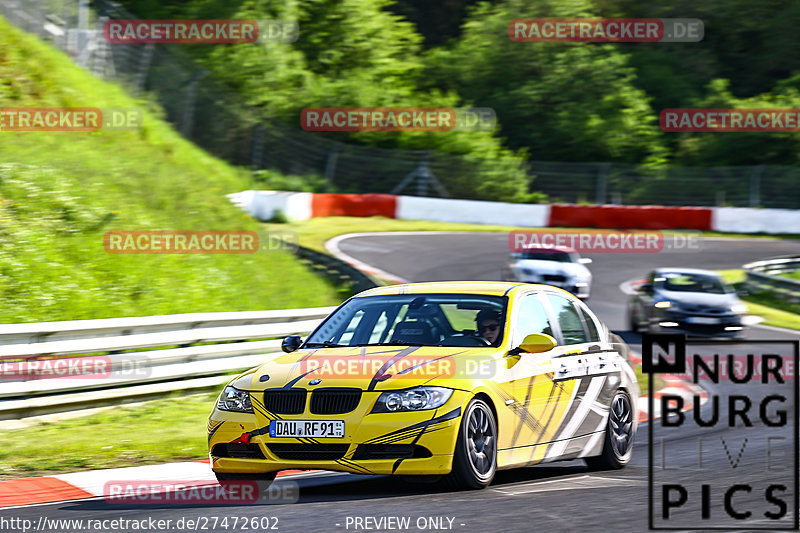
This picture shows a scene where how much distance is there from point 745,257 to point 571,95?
17.1 m

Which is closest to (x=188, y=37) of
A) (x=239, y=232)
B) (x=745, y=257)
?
(x=745, y=257)

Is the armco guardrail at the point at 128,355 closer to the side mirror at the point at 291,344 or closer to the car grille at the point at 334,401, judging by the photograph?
the side mirror at the point at 291,344

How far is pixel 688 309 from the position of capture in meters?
20.5

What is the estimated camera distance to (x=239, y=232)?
18.7 m

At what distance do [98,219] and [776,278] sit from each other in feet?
57.3

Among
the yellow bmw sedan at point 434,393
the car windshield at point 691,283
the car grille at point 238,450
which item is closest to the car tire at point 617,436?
the yellow bmw sedan at point 434,393

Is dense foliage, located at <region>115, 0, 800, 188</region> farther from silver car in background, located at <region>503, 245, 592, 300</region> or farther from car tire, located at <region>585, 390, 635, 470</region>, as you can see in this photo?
car tire, located at <region>585, 390, 635, 470</region>

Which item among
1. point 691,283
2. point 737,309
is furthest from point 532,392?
point 691,283

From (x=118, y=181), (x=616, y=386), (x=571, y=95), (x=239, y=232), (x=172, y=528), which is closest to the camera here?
(x=172, y=528)

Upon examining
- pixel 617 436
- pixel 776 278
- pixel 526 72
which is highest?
pixel 526 72

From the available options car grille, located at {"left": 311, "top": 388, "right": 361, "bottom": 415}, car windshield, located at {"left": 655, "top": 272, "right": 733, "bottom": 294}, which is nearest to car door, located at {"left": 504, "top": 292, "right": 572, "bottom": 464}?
car grille, located at {"left": 311, "top": 388, "right": 361, "bottom": 415}

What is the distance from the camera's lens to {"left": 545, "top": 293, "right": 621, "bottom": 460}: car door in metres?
8.41

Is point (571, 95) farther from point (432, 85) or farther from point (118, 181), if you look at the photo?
→ point (118, 181)

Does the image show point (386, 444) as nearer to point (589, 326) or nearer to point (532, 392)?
point (532, 392)
